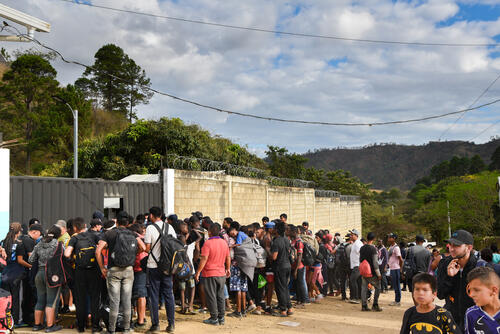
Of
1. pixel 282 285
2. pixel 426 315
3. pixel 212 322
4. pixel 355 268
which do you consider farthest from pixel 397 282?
pixel 426 315

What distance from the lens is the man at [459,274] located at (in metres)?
4.45

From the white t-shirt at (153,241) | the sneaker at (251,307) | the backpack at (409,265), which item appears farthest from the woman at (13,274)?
the backpack at (409,265)

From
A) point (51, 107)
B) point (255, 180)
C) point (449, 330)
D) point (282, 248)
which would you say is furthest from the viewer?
point (51, 107)

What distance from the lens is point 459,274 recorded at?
15.0ft

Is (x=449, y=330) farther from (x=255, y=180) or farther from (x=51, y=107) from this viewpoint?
(x=51, y=107)

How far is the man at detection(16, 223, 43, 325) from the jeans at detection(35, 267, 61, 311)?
237mm

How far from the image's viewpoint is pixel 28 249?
6902 millimetres

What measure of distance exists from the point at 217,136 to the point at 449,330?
2793 cm

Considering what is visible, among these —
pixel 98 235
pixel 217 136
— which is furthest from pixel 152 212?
pixel 217 136

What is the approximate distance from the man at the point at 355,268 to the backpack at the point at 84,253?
6.20 m

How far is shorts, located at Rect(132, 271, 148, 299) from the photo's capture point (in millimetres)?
6959

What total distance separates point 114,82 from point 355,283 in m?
39.7

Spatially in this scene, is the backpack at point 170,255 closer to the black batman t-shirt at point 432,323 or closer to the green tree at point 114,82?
the black batman t-shirt at point 432,323

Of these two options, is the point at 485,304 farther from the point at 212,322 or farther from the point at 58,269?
the point at 58,269
